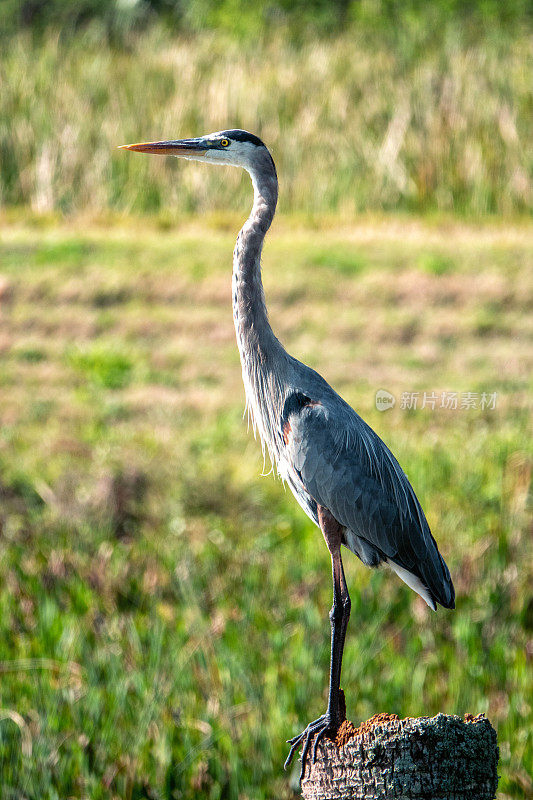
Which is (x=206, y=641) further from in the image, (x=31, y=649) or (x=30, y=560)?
(x=30, y=560)

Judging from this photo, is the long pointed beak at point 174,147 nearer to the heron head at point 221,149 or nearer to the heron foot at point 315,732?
the heron head at point 221,149

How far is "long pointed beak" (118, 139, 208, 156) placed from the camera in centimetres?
109

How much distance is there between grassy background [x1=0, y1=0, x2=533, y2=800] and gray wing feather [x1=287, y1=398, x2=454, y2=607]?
4.92 feet

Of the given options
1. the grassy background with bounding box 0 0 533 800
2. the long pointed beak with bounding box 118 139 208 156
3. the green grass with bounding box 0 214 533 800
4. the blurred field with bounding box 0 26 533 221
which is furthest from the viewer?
the blurred field with bounding box 0 26 533 221

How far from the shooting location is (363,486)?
4.54 ft

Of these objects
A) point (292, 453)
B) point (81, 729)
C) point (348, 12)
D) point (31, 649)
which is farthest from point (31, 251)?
point (348, 12)

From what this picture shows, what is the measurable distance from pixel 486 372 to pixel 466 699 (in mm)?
3210

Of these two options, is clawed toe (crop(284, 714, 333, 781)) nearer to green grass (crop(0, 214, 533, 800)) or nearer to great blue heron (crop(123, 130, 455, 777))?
great blue heron (crop(123, 130, 455, 777))

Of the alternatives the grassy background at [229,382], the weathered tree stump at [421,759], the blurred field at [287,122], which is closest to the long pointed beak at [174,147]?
the weathered tree stump at [421,759]

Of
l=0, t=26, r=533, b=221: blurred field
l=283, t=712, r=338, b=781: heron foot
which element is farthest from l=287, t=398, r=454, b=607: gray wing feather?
l=0, t=26, r=533, b=221: blurred field

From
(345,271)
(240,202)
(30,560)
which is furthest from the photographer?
(345,271)

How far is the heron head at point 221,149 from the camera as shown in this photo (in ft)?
3.66

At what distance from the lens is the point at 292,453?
1.40 m

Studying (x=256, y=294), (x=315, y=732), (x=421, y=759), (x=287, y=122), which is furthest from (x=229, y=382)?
(x=256, y=294)
